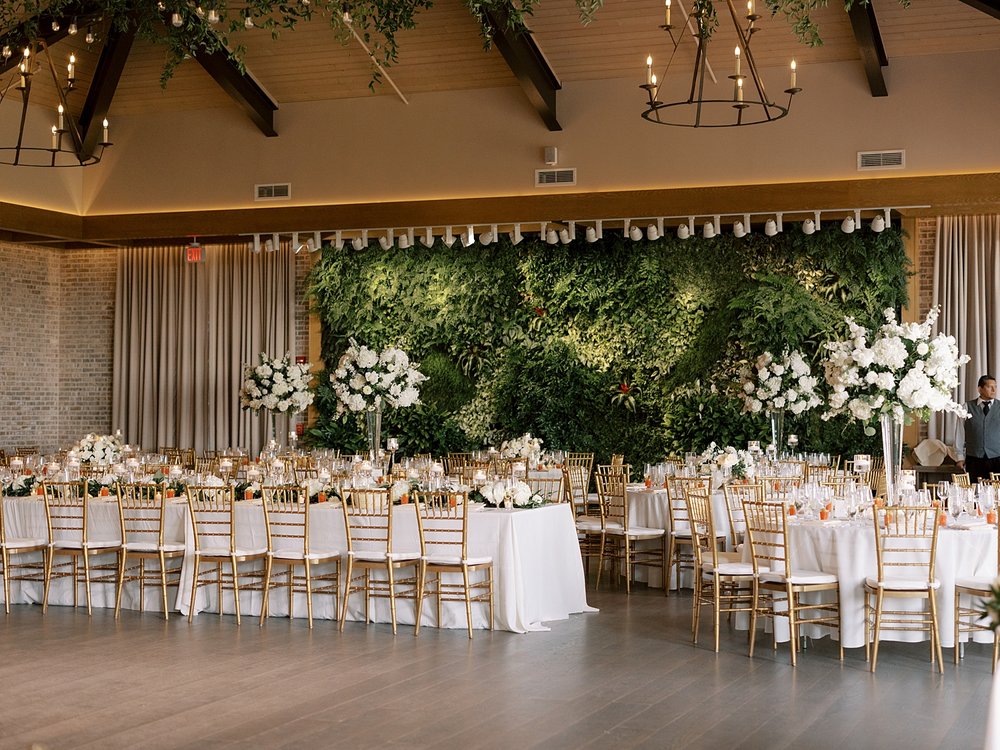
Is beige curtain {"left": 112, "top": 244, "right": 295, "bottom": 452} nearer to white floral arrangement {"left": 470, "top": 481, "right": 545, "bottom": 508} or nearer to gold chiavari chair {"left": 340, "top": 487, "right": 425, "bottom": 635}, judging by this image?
gold chiavari chair {"left": 340, "top": 487, "right": 425, "bottom": 635}

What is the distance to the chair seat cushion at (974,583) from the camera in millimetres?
6926

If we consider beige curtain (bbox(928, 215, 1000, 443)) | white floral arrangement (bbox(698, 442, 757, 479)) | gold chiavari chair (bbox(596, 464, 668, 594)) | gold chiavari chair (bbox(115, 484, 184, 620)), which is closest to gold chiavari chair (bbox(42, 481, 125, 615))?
gold chiavari chair (bbox(115, 484, 184, 620))

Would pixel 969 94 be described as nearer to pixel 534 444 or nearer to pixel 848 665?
pixel 534 444

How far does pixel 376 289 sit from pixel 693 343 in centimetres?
417

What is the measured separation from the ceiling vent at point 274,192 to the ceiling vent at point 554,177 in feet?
10.8

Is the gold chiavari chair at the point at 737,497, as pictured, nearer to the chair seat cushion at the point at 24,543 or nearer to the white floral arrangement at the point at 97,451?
the chair seat cushion at the point at 24,543

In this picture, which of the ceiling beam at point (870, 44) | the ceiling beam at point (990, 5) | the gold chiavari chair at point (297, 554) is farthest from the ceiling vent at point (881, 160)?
the gold chiavari chair at point (297, 554)

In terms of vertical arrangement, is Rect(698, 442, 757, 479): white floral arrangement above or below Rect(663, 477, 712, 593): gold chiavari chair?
above

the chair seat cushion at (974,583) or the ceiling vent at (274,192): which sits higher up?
the ceiling vent at (274,192)

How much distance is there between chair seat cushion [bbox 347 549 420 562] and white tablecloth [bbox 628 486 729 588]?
9.09 ft

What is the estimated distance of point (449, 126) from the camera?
14.7 metres

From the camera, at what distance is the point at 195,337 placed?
54.1ft

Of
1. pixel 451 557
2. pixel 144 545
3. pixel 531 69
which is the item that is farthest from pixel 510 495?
pixel 531 69

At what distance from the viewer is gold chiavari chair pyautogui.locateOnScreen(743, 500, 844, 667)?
7137 millimetres
